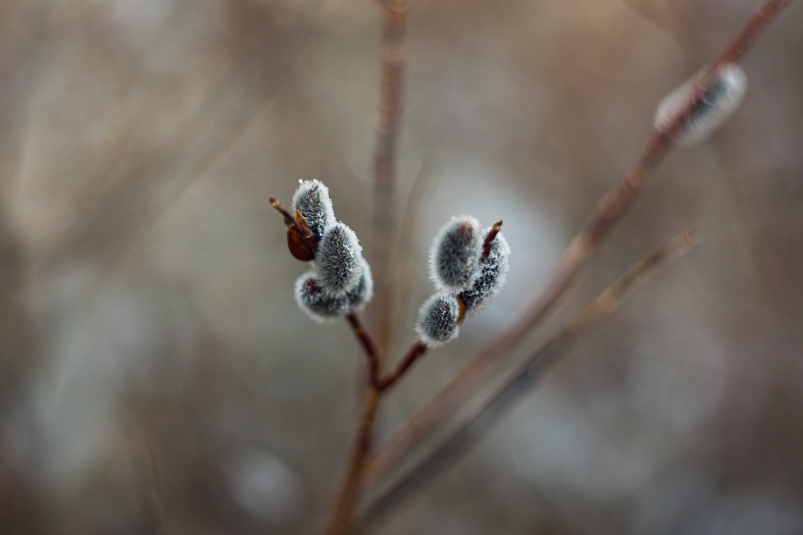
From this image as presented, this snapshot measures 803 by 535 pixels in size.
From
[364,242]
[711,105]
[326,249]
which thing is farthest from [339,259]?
[364,242]

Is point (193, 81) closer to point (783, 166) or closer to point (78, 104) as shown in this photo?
point (78, 104)

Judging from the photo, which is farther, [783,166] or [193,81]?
[783,166]

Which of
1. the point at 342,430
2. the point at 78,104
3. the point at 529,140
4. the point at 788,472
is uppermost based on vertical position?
the point at 78,104

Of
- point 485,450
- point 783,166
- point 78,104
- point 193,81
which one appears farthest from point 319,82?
point 783,166

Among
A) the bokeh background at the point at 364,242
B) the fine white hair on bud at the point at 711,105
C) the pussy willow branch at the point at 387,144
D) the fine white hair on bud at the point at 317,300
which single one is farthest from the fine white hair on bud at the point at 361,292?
the bokeh background at the point at 364,242

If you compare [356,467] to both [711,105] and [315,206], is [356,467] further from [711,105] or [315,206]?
[711,105]

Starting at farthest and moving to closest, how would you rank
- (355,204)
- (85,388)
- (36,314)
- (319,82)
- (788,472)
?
(319,82)
(355,204)
(788,472)
(85,388)
(36,314)
